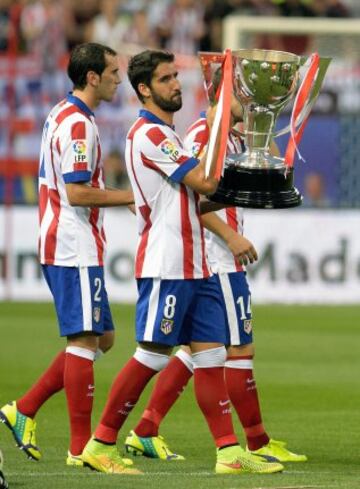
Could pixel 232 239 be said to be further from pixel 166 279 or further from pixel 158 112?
pixel 158 112

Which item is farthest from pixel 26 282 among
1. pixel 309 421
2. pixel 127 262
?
pixel 309 421

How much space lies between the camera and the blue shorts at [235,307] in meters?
8.07

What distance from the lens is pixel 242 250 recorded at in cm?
756

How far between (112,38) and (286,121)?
3733 millimetres

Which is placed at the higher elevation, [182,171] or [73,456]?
[182,171]

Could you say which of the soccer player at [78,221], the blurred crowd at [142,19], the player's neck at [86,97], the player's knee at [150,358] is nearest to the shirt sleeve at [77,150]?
the soccer player at [78,221]

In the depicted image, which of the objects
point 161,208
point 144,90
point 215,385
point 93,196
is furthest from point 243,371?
point 144,90

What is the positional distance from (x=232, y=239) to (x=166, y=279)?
45cm

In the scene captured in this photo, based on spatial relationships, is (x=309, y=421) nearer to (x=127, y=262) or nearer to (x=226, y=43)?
(x=127, y=262)

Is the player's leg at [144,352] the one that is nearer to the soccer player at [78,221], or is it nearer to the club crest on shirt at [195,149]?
the soccer player at [78,221]

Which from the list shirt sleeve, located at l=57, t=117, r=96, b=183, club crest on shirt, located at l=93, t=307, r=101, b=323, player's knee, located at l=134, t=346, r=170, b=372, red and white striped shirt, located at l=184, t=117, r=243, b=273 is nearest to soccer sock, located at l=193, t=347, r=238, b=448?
player's knee, located at l=134, t=346, r=170, b=372

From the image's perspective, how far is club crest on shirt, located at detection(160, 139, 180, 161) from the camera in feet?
23.9

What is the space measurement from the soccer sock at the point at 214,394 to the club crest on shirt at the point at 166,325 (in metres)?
0.23

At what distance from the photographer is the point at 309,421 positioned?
970 cm
